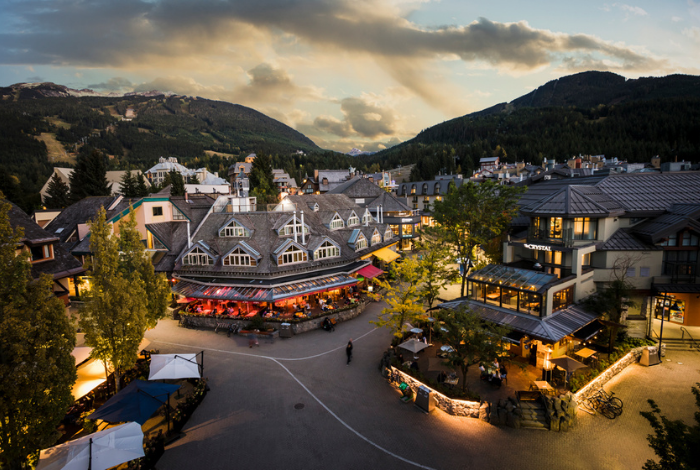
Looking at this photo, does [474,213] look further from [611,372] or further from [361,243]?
[611,372]

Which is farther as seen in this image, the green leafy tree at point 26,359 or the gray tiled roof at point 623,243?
the gray tiled roof at point 623,243

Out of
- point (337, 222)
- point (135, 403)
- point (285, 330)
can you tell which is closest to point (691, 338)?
point (285, 330)

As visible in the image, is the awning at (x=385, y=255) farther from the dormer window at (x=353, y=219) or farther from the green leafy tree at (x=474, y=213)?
the green leafy tree at (x=474, y=213)

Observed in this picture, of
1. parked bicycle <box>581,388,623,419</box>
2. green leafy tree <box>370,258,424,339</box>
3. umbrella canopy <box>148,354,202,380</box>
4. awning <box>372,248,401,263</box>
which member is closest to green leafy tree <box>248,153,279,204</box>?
awning <box>372,248,401,263</box>

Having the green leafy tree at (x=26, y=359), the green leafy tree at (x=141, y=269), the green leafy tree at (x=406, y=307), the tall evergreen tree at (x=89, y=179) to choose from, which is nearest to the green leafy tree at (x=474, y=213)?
the green leafy tree at (x=406, y=307)

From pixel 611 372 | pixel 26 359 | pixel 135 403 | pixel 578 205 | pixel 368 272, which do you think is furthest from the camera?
pixel 368 272

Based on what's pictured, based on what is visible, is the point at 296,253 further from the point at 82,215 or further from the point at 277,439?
the point at 82,215
